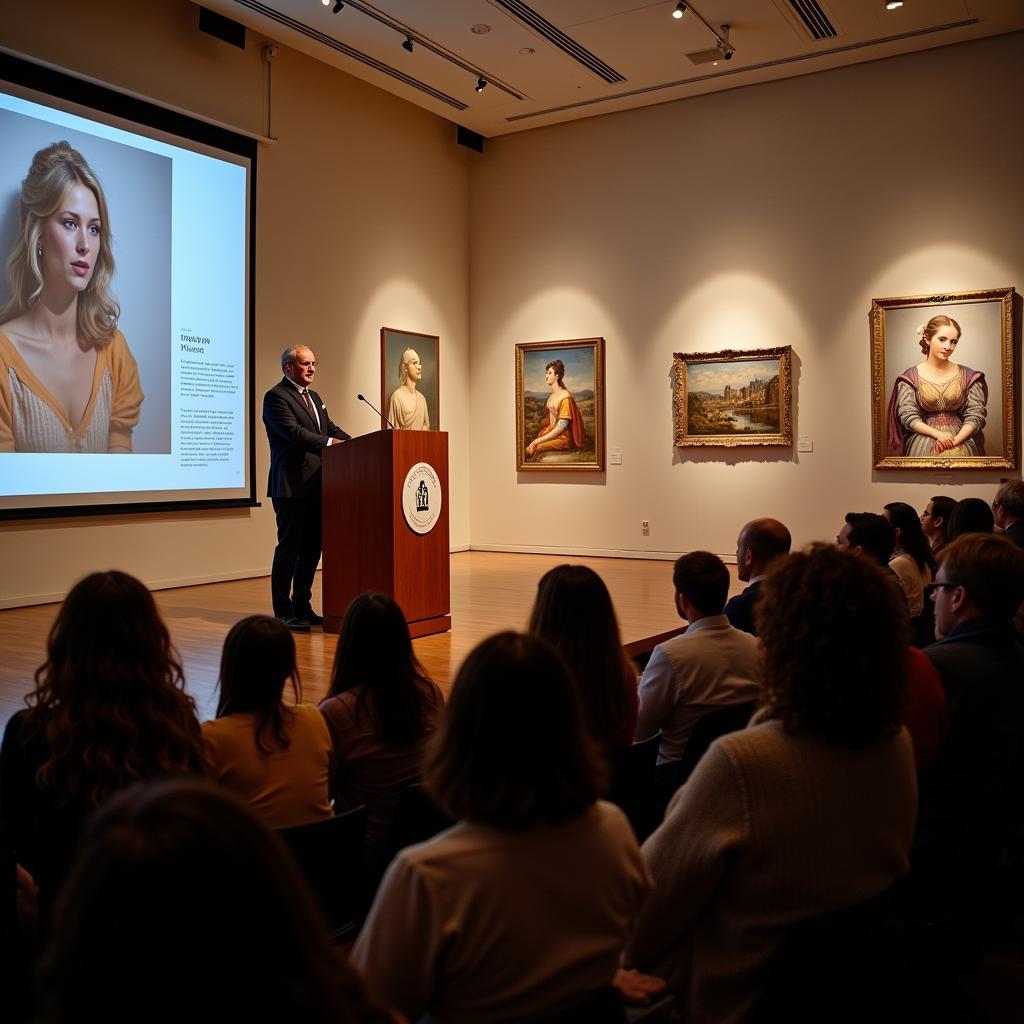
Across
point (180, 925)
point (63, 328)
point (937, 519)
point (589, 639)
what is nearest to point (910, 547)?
point (937, 519)

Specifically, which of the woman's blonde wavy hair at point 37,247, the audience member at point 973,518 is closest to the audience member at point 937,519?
the audience member at point 973,518

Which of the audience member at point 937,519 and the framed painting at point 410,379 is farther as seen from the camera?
the framed painting at point 410,379

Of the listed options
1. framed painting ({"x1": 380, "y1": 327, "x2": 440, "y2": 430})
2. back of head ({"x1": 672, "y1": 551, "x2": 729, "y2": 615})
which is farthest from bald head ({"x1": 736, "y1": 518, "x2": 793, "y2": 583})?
framed painting ({"x1": 380, "y1": 327, "x2": 440, "y2": 430})

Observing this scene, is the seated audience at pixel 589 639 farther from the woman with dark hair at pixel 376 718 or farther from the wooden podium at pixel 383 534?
the wooden podium at pixel 383 534

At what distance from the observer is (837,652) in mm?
1646

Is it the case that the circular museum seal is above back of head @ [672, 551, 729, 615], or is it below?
above

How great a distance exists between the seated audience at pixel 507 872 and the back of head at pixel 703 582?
1672 mm

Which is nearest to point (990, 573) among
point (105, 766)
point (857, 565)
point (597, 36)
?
point (857, 565)

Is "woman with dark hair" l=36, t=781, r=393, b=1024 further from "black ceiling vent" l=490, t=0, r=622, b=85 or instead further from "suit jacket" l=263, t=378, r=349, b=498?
"black ceiling vent" l=490, t=0, r=622, b=85

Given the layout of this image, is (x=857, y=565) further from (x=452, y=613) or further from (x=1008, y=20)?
(x=1008, y=20)

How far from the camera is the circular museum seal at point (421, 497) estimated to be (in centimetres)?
603

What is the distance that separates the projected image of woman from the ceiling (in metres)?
2.08

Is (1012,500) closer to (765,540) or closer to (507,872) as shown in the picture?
(765,540)

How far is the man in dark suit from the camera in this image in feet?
21.5
